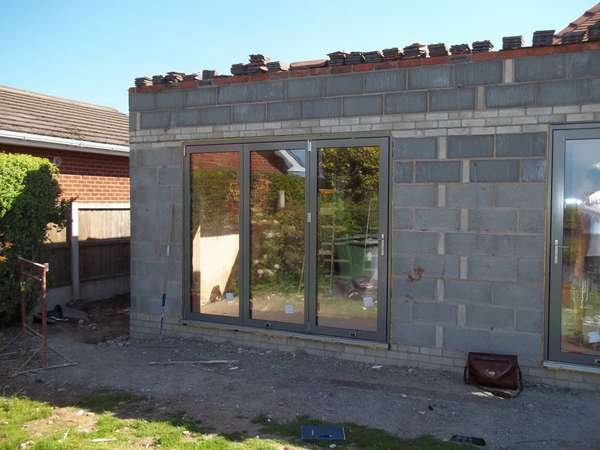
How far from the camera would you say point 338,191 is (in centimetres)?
696

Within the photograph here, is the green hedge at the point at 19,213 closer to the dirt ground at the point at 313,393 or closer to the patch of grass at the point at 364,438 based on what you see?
the dirt ground at the point at 313,393

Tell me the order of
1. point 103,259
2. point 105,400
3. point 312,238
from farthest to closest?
point 103,259 < point 312,238 < point 105,400

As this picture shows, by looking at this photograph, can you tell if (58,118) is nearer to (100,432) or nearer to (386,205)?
(386,205)

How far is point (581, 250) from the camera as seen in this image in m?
5.87

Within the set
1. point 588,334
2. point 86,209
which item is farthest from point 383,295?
point 86,209

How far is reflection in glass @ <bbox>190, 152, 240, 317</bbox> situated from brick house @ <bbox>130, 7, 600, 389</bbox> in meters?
0.02

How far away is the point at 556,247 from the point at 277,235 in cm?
323

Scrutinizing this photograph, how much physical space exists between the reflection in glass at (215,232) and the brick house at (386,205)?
0.02 meters

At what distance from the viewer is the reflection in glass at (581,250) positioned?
19.1 ft

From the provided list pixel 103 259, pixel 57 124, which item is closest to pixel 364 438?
pixel 103 259

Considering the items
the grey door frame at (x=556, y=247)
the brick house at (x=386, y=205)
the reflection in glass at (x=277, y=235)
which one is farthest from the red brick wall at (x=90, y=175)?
the grey door frame at (x=556, y=247)

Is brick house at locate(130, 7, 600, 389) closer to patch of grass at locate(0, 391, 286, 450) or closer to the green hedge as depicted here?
the green hedge

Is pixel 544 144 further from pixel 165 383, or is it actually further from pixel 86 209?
pixel 86 209

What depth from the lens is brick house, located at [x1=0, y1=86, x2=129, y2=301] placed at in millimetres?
9914
